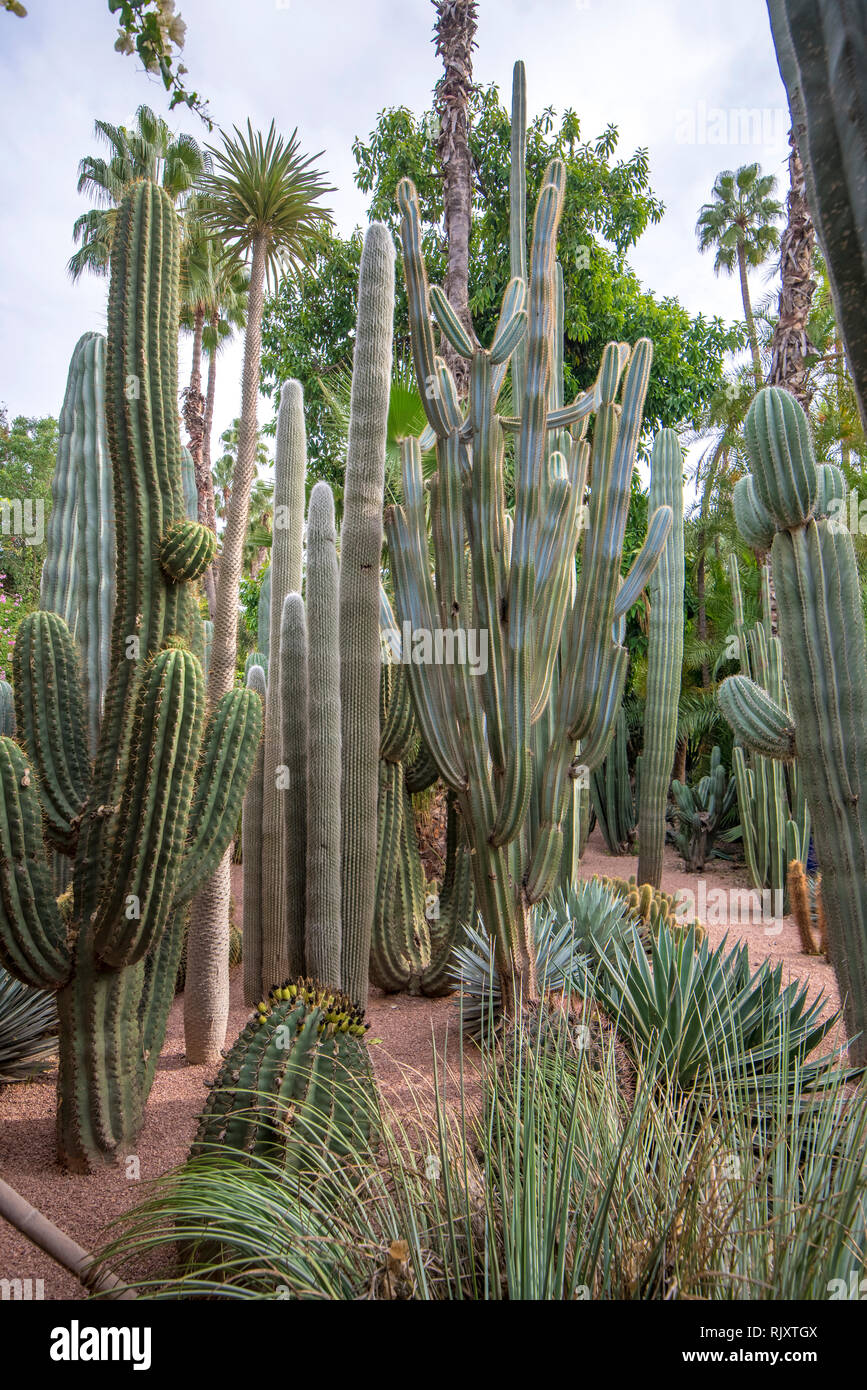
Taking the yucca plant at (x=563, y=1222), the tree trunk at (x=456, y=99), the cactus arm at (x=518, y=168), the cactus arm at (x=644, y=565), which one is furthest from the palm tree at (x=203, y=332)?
the yucca plant at (x=563, y=1222)

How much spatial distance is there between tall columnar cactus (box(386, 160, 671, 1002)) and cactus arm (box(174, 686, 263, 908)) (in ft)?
2.94

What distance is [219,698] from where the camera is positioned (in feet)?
14.7

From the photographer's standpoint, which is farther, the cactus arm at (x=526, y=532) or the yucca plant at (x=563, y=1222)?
the cactus arm at (x=526, y=532)

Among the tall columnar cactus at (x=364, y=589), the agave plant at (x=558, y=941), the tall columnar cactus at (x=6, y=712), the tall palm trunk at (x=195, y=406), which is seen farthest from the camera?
the tall palm trunk at (x=195, y=406)

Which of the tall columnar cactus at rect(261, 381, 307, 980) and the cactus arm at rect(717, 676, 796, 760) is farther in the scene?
the tall columnar cactus at rect(261, 381, 307, 980)

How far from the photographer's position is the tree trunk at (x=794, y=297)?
800 centimetres

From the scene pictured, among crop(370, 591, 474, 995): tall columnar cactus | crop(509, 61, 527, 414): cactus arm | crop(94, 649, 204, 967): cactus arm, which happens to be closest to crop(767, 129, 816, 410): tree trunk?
crop(509, 61, 527, 414): cactus arm

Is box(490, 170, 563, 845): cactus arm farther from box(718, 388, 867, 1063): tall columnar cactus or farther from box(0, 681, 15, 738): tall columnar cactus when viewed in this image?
box(0, 681, 15, 738): tall columnar cactus

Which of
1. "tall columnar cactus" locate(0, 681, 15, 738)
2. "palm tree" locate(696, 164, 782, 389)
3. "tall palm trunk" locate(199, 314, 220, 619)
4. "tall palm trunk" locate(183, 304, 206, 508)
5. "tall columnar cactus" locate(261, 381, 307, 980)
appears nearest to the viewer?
"tall columnar cactus" locate(0, 681, 15, 738)

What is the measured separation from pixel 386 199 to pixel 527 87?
10.6 m

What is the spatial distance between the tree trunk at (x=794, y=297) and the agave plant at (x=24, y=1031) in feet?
25.3

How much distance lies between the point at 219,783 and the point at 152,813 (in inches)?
20.1

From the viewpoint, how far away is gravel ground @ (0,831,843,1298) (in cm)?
264

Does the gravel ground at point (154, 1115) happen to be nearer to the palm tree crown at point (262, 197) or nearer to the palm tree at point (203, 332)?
the palm tree crown at point (262, 197)
